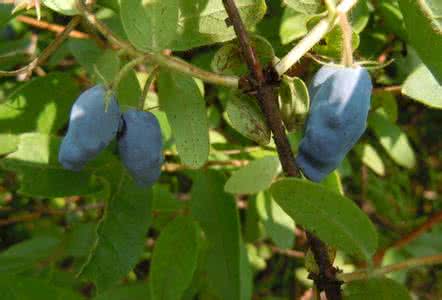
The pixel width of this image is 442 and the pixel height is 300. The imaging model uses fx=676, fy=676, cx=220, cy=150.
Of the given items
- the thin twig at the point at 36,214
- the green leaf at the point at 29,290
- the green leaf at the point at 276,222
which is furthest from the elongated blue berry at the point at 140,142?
the thin twig at the point at 36,214

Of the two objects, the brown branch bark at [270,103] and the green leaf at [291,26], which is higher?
the brown branch bark at [270,103]

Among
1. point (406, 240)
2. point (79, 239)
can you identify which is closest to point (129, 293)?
point (79, 239)

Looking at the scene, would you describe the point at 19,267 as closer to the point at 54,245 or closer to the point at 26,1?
the point at 54,245

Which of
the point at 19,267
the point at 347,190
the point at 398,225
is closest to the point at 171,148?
the point at 19,267

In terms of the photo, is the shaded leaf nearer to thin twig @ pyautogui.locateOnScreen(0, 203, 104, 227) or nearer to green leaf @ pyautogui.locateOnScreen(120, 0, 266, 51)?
green leaf @ pyautogui.locateOnScreen(120, 0, 266, 51)

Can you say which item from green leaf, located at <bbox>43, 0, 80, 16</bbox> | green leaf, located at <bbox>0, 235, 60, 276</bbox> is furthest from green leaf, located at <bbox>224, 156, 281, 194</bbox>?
green leaf, located at <bbox>0, 235, 60, 276</bbox>

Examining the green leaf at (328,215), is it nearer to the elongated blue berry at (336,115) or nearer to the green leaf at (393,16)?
the elongated blue berry at (336,115)
